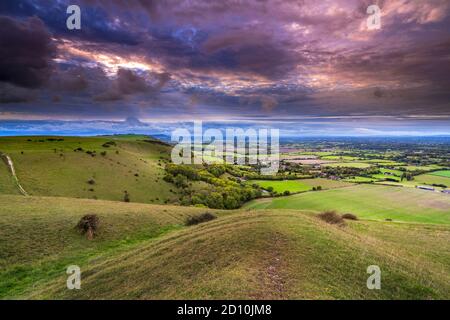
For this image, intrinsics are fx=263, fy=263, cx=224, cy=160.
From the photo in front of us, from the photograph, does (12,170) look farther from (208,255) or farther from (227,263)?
(227,263)

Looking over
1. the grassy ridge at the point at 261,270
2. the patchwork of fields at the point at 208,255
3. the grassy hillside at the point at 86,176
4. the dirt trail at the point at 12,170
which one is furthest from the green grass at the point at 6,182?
the grassy ridge at the point at 261,270

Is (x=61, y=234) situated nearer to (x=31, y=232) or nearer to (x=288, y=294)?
(x=31, y=232)

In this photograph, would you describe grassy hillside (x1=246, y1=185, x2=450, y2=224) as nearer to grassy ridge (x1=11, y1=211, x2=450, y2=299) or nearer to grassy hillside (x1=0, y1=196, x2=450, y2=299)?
grassy hillside (x1=0, y1=196, x2=450, y2=299)

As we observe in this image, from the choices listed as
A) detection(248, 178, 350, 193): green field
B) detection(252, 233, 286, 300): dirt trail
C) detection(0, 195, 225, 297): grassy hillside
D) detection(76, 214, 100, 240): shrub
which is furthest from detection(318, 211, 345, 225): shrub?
detection(248, 178, 350, 193): green field

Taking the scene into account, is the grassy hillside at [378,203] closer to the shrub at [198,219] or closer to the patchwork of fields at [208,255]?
the patchwork of fields at [208,255]
